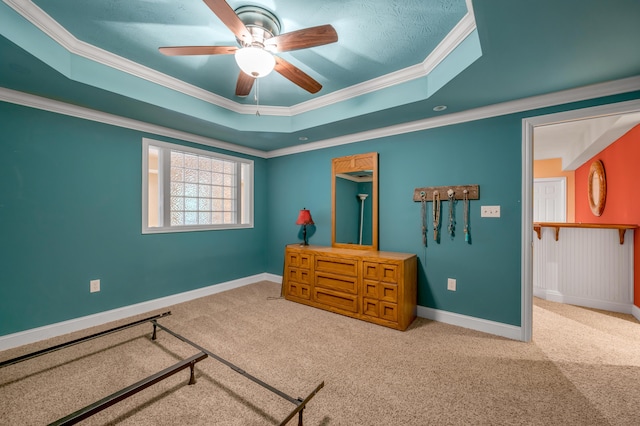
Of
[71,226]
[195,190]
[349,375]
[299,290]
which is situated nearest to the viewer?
[349,375]

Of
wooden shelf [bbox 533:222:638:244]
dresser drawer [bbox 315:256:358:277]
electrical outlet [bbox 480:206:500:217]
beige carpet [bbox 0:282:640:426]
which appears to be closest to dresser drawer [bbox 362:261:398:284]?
dresser drawer [bbox 315:256:358:277]

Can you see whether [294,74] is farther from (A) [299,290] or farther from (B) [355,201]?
(A) [299,290]

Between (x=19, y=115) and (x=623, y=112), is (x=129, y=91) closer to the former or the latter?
(x=19, y=115)

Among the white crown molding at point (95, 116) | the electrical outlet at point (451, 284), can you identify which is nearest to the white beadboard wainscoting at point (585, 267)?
the electrical outlet at point (451, 284)

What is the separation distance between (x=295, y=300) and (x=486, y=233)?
2379 mm

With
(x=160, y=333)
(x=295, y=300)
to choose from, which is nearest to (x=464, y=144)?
(x=295, y=300)

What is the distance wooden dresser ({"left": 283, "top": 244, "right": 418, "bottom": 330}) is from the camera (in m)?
2.67

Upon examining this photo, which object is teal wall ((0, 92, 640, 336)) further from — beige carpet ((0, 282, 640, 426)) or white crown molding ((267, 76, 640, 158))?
beige carpet ((0, 282, 640, 426))

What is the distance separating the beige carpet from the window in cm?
133

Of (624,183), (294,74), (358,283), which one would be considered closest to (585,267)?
(624,183)

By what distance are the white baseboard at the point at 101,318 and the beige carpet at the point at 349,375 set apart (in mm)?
126

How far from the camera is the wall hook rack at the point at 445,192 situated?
270cm

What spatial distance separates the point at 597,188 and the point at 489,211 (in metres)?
3.35

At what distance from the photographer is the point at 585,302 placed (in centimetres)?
331
